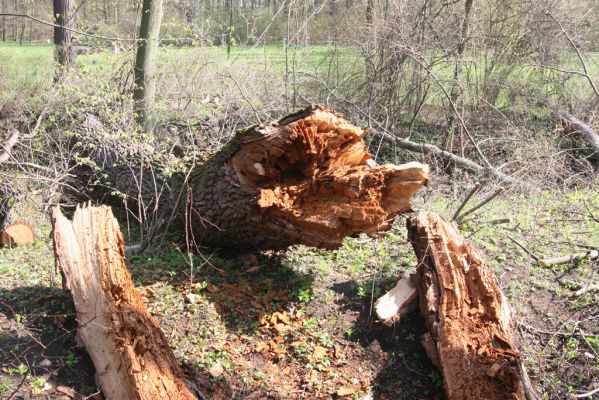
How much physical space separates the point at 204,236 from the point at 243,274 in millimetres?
556

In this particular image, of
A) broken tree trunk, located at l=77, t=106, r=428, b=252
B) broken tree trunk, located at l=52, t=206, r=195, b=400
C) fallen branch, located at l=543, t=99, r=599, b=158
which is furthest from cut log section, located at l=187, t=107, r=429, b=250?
fallen branch, located at l=543, t=99, r=599, b=158

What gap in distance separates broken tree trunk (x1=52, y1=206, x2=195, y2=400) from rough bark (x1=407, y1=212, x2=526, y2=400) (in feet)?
6.33

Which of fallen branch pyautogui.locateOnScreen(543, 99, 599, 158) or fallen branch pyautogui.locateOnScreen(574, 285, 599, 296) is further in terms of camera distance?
fallen branch pyautogui.locateOnScreen(543, 99, 599, 158)

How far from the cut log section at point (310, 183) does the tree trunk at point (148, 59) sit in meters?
3.13

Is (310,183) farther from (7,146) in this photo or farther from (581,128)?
(581,128)

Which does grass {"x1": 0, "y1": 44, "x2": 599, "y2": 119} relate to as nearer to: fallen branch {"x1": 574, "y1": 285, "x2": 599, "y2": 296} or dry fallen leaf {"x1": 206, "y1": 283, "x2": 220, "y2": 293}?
dry fallen leaf {"x1": 206, "y1": 283, "x2": 220, "y2": 293}

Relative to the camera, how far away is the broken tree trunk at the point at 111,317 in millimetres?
3455

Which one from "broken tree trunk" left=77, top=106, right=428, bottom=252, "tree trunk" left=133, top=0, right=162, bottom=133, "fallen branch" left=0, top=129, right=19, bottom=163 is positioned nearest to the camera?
"broken tree trunk" left=77, top=106, right=428, bottom=252

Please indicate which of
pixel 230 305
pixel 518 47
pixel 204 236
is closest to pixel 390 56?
pixel 518 47

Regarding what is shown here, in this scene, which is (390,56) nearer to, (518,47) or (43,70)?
(518,47)

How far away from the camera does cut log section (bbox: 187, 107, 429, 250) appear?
4379 millimetres

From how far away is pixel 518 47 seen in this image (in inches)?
399

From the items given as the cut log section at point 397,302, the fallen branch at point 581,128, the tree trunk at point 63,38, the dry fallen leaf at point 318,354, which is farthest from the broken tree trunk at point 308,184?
the fallen branch at point 581,128

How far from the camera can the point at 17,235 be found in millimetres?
5734
